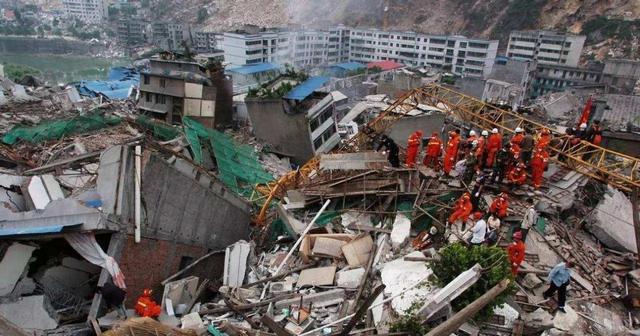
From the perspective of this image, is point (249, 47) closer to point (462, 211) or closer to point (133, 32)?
point (133, 32)

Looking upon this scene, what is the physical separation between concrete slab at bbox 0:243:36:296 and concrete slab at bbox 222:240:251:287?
4336mm

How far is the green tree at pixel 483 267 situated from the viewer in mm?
7102

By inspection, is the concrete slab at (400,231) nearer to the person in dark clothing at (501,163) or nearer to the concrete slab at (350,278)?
the concrete slab at (350,278)

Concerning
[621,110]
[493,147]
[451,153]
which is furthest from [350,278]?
[621,110]

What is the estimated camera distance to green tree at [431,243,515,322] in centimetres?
710

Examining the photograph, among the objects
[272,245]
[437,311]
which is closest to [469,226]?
[437,311]

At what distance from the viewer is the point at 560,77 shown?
5262cm

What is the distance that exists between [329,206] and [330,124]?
12855mm

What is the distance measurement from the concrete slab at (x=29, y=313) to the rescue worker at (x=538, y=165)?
39.7 ft

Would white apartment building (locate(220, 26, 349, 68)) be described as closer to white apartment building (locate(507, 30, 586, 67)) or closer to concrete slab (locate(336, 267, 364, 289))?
white apartment building (locate(507, 30, 586, 67))

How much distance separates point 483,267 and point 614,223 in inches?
234

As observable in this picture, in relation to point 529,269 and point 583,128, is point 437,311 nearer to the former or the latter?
point 529,269

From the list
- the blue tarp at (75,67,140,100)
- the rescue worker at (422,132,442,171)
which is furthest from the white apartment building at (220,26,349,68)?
the rescue worker at (422,132,442,171)

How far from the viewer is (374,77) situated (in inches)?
1948
